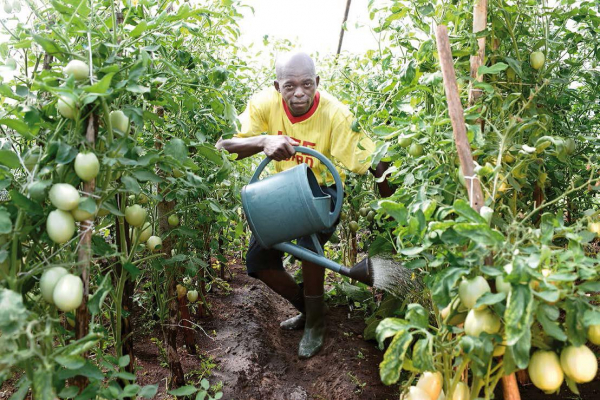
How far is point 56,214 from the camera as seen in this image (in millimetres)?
867

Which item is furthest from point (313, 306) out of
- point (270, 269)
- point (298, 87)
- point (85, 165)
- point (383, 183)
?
point (85, 165)

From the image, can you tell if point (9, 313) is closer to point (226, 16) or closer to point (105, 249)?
point (105, 249)

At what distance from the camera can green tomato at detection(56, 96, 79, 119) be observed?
0.86m

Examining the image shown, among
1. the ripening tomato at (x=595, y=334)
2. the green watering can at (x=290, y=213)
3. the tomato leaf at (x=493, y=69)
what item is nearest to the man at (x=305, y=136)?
the green watering can at (x=290, y=213)

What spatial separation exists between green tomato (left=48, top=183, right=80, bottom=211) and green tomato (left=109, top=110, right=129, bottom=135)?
0.18 metres

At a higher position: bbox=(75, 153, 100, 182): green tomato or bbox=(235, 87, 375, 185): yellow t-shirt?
bbox=(75, 153, 100, 182): green tomato

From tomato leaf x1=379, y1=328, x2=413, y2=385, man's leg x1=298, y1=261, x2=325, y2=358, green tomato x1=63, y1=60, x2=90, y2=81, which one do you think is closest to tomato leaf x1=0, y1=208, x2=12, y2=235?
green tomato x1=63, y1=60, x2=90, y2=81

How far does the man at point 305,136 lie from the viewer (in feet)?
6.82

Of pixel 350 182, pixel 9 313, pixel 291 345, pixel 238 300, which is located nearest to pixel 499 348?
pixel 9 313

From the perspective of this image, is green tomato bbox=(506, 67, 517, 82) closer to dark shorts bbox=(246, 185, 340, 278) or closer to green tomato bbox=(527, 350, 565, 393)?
green tomato bbox=(527, 350, 565, 393)

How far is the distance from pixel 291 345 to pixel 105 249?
150 centimetres

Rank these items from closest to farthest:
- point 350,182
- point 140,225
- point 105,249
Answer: point 105,249
point 140,225
point 350,182

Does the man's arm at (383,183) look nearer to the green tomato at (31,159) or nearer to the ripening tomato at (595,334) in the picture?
the ripening tomato at (595,334)

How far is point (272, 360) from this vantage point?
7.22 ft
